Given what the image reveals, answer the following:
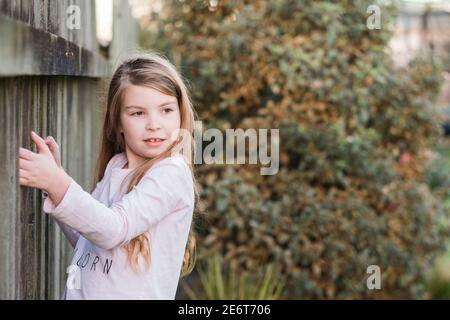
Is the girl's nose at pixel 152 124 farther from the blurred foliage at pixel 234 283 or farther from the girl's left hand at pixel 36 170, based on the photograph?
the blurred foliage at pixel 234 283

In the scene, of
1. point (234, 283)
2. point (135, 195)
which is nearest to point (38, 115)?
point (135, 195)

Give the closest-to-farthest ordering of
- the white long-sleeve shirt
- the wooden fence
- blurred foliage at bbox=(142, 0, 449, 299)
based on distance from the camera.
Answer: the wooden fence < the white long-sleeve shirt < blurred foliage at bbox=(142, 0, 449, 299)

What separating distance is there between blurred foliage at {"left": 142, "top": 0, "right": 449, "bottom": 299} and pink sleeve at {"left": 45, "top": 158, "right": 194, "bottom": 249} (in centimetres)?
242

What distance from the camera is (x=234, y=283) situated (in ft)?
15.2

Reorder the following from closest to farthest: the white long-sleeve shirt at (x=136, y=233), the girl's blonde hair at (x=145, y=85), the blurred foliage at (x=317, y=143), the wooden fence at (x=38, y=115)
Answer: the wooden fence at (x=38, y=115) < the white long-sleeve shirt at (x=136, y=233) < the girl's blonde hair at (x=145, y=85) < the blurred foliage at (x=317, y=143)

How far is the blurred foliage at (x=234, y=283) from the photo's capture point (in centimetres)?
454

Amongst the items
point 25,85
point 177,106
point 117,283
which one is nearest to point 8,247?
point 117,283

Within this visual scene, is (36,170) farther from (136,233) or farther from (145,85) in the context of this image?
(145,85)

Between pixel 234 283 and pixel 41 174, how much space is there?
2.84m

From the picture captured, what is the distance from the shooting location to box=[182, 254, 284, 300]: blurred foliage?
179 inches

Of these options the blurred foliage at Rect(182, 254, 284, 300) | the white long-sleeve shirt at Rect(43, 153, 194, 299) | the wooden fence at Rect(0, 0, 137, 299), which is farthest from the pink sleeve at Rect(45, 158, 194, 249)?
the blurred foliage at Rect(182, 254, 284, 300)

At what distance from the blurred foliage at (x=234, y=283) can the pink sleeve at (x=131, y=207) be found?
95.1 inches

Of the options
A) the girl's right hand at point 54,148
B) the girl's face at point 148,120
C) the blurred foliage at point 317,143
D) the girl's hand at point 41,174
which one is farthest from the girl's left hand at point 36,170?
the blurred foliage at point 317,143

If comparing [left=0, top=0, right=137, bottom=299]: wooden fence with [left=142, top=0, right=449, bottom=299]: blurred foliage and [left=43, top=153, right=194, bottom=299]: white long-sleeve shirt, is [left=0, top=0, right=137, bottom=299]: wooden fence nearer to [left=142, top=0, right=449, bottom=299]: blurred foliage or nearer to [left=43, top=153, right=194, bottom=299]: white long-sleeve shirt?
[left=43, top=153, right=194, bottom=299]: white long-sleeve shirt
